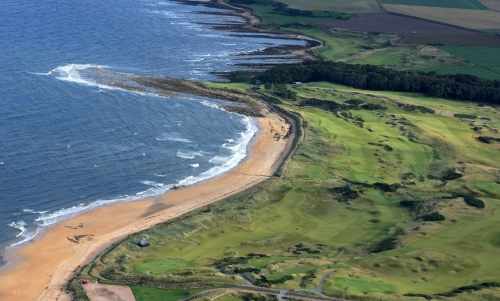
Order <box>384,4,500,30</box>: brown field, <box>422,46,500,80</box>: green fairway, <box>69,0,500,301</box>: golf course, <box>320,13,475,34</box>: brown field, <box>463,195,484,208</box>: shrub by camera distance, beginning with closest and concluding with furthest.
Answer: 1. <box>69,0,500,301</box>: golf course
2. <box>463,195,484,208</box>: shrub
3. <box>422,46,500,80</box>: green fairway
4. <box>320,13,475,34</box>: brown field
5. <box>384,4,500,30</box>: brown field

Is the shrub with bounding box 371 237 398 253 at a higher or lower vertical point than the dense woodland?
lower

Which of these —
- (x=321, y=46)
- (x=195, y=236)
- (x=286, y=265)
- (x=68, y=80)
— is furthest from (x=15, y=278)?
(x=321, y=46)

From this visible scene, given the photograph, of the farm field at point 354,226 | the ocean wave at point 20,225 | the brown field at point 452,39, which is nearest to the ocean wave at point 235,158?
the farm field at point 354,226

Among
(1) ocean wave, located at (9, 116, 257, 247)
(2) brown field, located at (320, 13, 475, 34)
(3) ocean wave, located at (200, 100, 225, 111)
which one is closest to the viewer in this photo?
(1) ocean wave, located at (9, 116, 257, 247)

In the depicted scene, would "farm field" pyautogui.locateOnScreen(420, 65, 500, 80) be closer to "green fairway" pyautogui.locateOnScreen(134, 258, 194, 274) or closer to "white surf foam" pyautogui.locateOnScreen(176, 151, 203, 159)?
"white surf foam" pyautogui.locateOnScreen(176, 151, 203, 159)

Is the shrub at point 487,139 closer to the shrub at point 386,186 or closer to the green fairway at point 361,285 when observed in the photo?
the shrub at point 386,186

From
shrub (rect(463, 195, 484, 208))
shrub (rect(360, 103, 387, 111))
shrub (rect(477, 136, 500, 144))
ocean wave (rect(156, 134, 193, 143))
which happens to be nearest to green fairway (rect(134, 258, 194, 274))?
shrub (rect(463, 195, 484, 208))

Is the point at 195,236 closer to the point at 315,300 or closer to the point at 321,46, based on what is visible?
the point at 315,300
